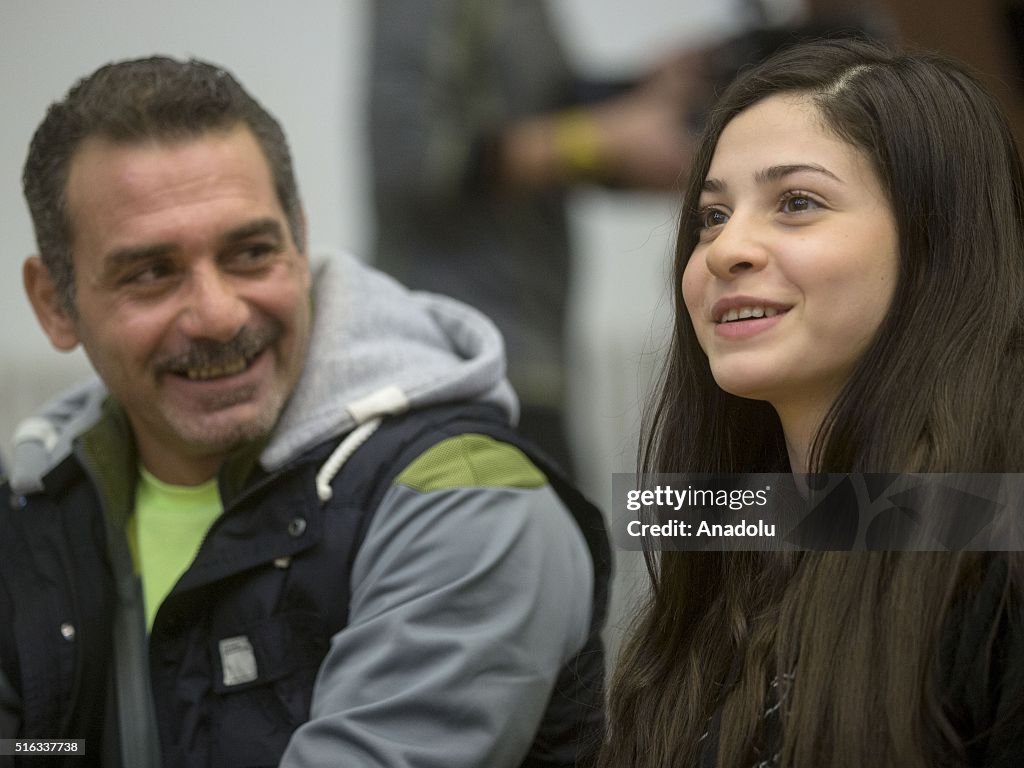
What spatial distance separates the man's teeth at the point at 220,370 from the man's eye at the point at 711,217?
771mm

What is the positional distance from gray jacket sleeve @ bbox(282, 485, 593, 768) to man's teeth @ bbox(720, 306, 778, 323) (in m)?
0.51

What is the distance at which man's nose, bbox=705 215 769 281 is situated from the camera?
60.9 inches

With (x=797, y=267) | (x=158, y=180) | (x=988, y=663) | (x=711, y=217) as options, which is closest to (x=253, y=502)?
(x=158, y=180)

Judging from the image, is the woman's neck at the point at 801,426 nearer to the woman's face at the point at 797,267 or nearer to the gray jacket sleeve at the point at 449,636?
the woman's face at the point at 797,267

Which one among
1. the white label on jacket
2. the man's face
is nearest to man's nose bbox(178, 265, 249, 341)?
the man's face

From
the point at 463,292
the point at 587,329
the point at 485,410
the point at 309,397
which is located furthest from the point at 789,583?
the point at 587,329

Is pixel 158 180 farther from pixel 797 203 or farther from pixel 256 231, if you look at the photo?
pixel 797 203

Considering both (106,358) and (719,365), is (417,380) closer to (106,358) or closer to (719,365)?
(106,358)

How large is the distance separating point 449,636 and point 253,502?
38 centimetres

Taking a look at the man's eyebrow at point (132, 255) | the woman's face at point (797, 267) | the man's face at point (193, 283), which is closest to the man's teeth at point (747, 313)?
the woman's face at point (797, 267)

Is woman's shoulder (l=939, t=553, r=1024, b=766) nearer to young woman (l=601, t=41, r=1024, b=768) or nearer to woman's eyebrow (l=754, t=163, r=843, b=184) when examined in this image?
young woman (l=601, t=41, r=1024, b=768)

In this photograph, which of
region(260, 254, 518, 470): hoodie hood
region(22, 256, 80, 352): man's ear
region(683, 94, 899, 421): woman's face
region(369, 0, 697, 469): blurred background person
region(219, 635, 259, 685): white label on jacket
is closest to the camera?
region(683, 94, 899, 421): woman's face

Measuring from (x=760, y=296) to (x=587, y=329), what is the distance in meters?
2.88

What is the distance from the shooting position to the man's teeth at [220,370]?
214cm
